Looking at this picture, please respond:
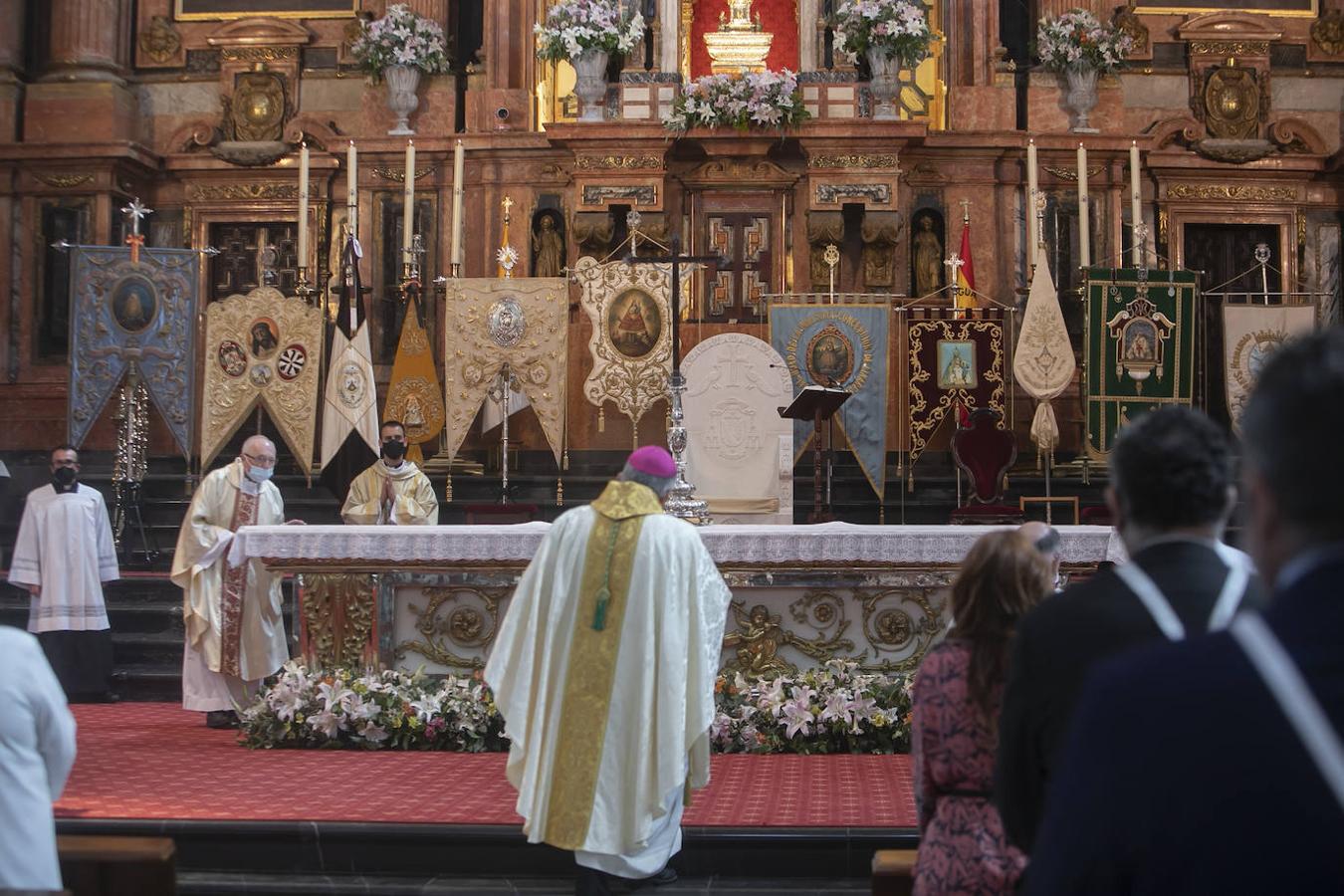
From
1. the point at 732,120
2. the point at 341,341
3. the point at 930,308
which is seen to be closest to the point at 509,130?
the point at 732,120

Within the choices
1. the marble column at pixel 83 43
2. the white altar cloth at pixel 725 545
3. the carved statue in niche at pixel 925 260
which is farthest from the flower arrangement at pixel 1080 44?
the marble column at pixel 83 43

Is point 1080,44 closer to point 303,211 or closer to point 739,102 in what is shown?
point 739,102

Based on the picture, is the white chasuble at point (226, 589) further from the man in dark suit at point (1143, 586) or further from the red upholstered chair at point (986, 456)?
the man in dark suit at point (1143, 586)

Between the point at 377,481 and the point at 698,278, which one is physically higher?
the point at 698,278

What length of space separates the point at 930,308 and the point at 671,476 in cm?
758

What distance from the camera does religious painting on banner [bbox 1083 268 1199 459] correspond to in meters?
12.9

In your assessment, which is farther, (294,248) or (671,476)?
(294,248)

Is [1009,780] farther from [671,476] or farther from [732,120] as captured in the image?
Result: [732,120]

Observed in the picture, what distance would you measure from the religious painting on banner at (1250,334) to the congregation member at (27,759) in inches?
460

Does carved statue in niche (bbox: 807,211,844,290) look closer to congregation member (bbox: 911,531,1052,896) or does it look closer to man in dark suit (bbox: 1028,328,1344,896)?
congregation member (bbox: 911,531,1052,896)

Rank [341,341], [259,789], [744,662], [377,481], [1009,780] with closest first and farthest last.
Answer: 1. [1009,780]
2. [259,789]
3. [744,662]
4. [377,481]
5. [341,341]

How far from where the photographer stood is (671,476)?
6.07 m

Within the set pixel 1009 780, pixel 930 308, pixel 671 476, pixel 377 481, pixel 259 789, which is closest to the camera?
pixel 1009 780

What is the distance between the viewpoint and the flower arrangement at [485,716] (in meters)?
8.10
